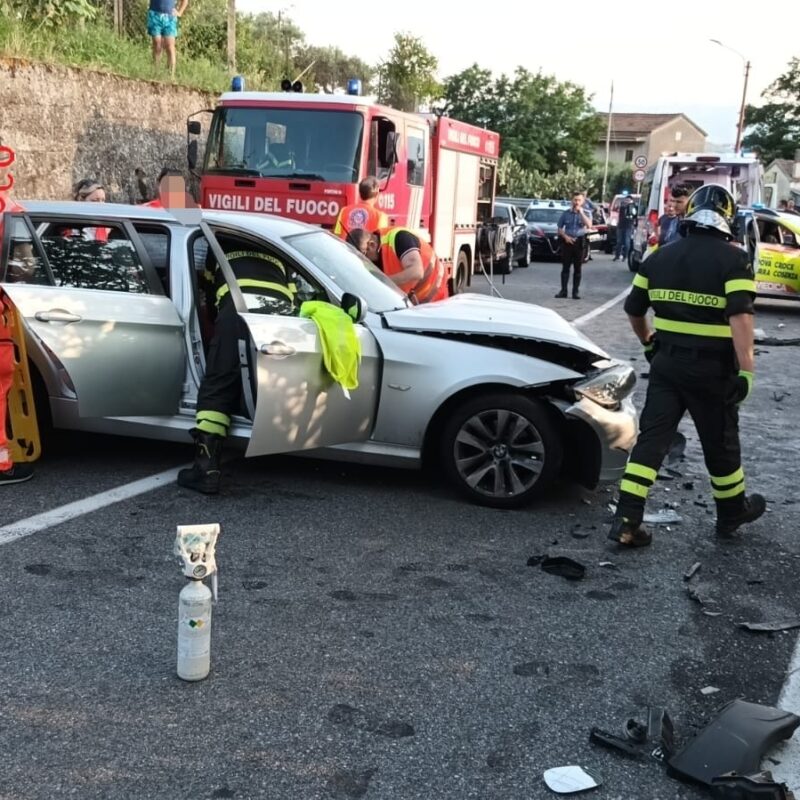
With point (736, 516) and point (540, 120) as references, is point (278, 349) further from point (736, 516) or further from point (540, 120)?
point (540, 120)

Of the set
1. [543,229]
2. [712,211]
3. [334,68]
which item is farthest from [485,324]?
[334,68]

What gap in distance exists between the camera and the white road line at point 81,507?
4.91 meters

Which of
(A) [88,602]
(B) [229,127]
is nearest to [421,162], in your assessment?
(B) [229,127]

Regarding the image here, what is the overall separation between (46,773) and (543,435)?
3.33m

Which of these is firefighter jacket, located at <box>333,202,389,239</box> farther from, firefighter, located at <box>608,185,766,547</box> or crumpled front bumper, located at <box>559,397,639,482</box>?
firefighter, located at <box>608,185,766,547</box>

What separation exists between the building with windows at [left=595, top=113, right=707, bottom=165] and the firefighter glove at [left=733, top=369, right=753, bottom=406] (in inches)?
3630

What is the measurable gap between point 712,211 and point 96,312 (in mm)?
3451

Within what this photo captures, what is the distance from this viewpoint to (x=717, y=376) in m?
5.01

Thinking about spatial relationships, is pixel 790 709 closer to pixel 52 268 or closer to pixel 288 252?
pixel 288 252

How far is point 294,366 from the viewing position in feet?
17.6

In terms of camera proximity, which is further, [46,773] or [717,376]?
[717,376]

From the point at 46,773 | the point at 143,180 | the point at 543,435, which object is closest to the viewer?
the point at 46,773

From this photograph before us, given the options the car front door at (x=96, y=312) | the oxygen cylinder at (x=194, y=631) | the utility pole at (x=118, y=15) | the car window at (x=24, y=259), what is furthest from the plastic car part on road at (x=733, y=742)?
the utility pole at (x=118, y=15)

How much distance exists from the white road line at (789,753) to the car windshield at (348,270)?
126 inches
